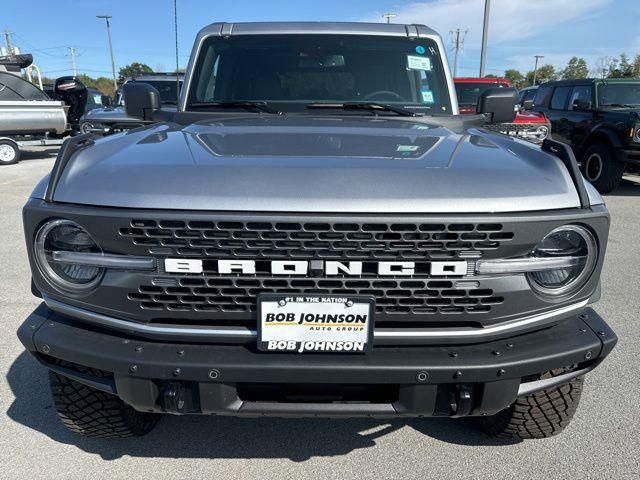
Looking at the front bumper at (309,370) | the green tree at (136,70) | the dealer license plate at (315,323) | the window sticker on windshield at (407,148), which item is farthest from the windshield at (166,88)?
the dealer license plate at (315,323)

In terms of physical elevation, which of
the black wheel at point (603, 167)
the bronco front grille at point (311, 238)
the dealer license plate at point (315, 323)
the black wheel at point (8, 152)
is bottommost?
the black wheel at point (8, 152)

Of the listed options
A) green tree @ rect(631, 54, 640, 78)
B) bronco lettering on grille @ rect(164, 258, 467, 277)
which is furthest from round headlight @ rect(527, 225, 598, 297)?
green tree @ rect(631, 54, 640, 78)

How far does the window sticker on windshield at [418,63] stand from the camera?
3373mm

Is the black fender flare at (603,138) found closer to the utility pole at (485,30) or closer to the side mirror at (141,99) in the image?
the side mirror at (141,99)

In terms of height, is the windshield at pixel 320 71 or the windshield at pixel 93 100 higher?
the windshield at pixel 320 71

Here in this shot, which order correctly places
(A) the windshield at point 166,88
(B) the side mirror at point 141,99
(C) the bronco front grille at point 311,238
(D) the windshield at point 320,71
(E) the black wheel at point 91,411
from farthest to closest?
(A) the windshield at point 166,88, (B) the side mirror at point 141,99, (D) the windshield at point 320,71, (E) the black wheel at point 91,411, (C) the bronco front grille at point 311,238

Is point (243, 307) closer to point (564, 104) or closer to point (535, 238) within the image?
point (535, 238)

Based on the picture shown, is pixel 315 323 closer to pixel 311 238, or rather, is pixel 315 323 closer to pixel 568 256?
pixel 311 238

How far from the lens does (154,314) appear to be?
1855 millimetres

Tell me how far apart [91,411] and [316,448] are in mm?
1037

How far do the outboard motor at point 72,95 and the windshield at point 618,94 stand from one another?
42.4ft

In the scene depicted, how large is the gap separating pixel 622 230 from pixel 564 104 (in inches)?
194

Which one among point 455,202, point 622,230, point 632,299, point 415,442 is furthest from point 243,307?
point 622,230

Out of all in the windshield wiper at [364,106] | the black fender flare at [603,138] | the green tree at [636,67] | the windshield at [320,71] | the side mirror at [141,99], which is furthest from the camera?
the green tree at [636,67]
